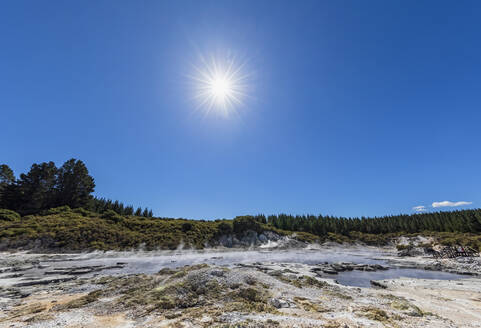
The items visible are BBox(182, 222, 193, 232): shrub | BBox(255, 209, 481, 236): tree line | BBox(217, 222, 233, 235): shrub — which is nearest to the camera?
BBox(182, 222, 193, 232): shrub

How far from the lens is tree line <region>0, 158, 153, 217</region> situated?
6162 centimetres

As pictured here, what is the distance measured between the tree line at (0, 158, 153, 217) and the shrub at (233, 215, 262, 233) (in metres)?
55.0

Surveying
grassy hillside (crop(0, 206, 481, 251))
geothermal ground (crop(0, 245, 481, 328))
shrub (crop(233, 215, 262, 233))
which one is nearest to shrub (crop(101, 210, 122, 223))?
grassy hillside (crop(0, 206, 481, 251))

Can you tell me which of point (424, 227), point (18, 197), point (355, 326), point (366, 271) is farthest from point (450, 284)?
point (18, 197)

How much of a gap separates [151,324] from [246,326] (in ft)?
14.7

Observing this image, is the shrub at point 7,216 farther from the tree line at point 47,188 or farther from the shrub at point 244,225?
the shrub at point 244,225

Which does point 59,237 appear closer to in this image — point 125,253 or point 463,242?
point 125,253

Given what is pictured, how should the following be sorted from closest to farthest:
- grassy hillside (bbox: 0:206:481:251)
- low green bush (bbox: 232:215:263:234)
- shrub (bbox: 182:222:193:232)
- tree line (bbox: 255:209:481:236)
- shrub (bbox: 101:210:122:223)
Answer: grassy hillside (bbox: 0:206:481:251) → shrub (bbox: 101:210:122:223) → shrub (bbox: 182:222:193:232) → low green bush (bbox: 232:215:263:234) → tree line (bbox: 255:209:481:236)

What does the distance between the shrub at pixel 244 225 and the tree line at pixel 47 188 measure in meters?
55.0

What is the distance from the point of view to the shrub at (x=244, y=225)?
205 ft

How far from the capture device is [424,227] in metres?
80.9

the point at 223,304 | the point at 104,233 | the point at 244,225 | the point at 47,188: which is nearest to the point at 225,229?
the point at 244,225

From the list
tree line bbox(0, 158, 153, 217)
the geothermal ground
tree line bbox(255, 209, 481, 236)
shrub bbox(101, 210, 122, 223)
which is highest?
tree line bbox(0, 158, 153, 217)

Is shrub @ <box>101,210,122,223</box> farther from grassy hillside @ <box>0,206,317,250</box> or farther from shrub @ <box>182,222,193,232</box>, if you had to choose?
shrub @ <box>182,222,193,232</box>
